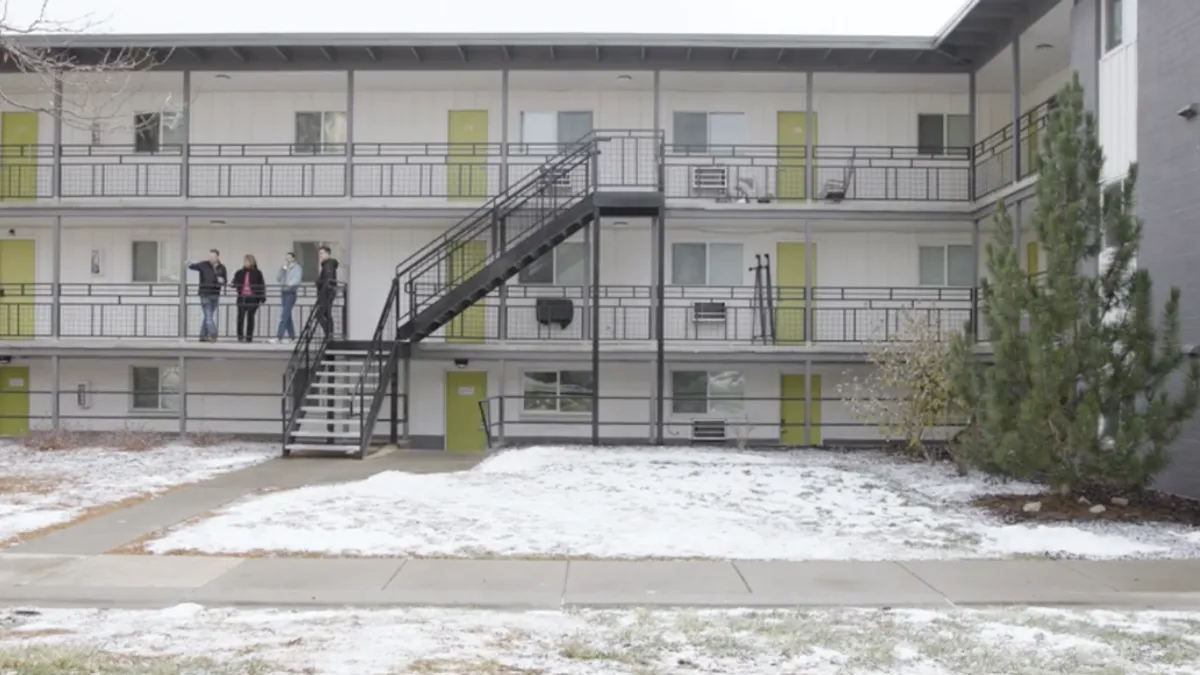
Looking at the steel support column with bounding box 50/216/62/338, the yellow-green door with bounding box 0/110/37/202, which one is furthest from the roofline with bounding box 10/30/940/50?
the steel support column with bounding box 50/216/62/338

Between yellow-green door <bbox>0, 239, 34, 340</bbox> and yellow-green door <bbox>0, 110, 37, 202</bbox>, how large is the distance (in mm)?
1026

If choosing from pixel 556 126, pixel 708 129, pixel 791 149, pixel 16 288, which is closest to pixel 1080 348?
pixel 791 149

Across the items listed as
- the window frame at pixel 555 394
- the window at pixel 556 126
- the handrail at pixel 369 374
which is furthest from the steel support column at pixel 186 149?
the window frame at pixel 555 394

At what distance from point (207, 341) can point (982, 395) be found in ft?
45.8

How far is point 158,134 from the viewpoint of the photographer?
72.5 ft

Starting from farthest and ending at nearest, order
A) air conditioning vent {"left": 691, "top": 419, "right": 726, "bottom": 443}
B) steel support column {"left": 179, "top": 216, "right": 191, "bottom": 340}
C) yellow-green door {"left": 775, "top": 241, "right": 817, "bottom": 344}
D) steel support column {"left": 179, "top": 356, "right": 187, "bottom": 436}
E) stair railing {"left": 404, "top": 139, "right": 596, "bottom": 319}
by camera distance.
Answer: yellow-green door {"left": 775, "top": 241, "right": 817, "bottom": 344}
air conditioning vent {"left": 691, "top": 419, "right": 726, "bottom": 443}
steel support column {"left": 179, "top": 216, "right": 191, "bottom": 340}
steel support column {"left": 179, "top": 356, "right": 187, "bottom": 436}
stair railing {"left": 404, "top": 139, "right": 596, "bottom": 319}

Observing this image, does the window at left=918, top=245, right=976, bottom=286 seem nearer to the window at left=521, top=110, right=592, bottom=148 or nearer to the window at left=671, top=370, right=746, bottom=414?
the window at left=671, top=370, right=746, bottom=414

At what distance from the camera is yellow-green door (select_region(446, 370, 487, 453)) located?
21.5m

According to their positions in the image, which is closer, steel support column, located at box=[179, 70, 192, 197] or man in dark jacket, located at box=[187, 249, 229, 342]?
man in dark jacket, located at box=[187, 249, 229, 342]

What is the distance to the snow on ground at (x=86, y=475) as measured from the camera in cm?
1171

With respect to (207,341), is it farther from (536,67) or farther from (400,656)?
(400,656)

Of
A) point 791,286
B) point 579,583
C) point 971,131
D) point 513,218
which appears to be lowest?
point 579,583

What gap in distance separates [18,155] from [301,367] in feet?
25.2

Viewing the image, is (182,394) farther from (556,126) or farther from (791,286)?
(791,286)
